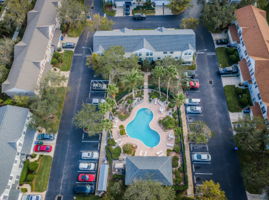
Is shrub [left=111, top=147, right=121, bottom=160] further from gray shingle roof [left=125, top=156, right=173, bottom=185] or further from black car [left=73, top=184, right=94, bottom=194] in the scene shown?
black car [left=73, top=184, right=94, bottom=194]

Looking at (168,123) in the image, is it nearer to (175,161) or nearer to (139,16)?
(175,161)

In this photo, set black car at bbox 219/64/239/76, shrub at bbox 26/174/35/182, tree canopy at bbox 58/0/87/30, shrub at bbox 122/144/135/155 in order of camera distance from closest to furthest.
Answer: shrub at bbox 26/174/35/182, shrub at bbox 122/144/135/155, black car at bbox 219/64/239/76, tree canopy at bbox 58/0/87/30

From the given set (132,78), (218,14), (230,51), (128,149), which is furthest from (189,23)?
(128,149)

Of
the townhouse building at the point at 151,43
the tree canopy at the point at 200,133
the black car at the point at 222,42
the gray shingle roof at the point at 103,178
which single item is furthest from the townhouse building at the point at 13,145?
the black car at the point at 222,42

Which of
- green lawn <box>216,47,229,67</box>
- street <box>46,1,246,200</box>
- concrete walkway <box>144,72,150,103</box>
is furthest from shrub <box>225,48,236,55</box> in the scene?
concrete walkway <box>144,72,150,103</box>

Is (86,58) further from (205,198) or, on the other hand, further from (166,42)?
(205,198)

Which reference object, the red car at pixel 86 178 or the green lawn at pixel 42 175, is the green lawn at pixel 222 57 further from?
the green lawn at pixel 42 175

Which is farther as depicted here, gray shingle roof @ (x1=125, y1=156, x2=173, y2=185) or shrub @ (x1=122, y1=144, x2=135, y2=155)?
shrub @ (x1=122, y1=144, x2=135, y2=155)
